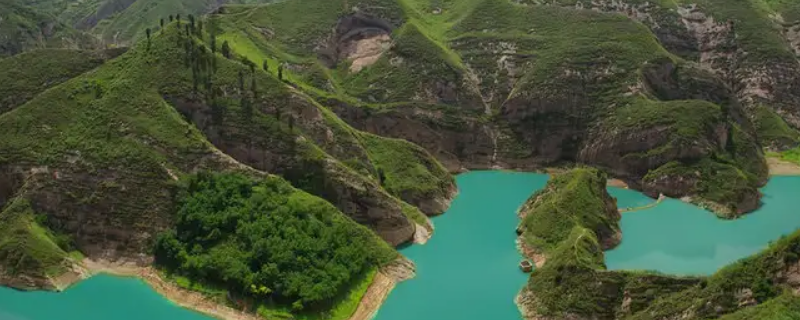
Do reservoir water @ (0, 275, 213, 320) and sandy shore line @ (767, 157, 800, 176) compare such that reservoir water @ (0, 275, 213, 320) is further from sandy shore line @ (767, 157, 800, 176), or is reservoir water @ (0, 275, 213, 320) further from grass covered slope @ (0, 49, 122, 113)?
sandy shore line @ (767, 157, 800, 176)

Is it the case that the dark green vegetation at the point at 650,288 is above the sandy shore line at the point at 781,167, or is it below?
above

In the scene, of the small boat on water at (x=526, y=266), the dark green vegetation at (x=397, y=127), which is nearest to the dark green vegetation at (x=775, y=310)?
the dark green vegetation at (x=397, y=127)

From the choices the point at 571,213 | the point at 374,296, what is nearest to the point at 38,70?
the point at 374,296

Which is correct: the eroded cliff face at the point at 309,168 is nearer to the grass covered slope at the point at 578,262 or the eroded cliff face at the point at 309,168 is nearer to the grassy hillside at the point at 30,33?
the grass covered slope at the point at 578,262

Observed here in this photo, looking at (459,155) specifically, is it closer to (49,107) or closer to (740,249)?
(740,249)

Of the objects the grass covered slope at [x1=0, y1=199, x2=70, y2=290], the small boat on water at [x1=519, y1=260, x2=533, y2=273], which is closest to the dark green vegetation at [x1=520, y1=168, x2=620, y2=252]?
the small boat on water at [x1=519, y1=260, x2=533, y2=273]
